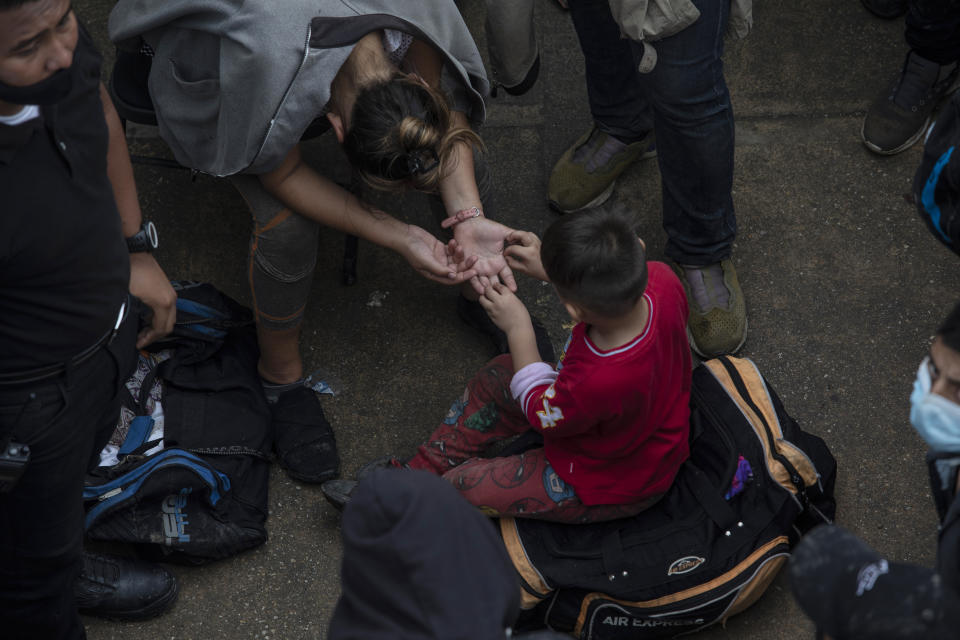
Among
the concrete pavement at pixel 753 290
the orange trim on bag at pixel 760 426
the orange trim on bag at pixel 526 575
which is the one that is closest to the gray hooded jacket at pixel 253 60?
the concrete pavement at pixel 753 290

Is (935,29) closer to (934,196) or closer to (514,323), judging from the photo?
(934,196)

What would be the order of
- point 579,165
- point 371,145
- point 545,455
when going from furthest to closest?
point 579,165 < point 545,455 < point 371,145

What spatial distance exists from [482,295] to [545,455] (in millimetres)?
445

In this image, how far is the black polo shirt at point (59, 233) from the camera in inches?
64.8

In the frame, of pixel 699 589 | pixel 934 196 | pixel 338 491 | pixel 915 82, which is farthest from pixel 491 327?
pixel 915 82

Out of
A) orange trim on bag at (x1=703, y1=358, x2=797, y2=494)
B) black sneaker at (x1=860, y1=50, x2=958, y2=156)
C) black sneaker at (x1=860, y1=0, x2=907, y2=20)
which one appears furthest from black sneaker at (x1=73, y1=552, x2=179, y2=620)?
black sneaker at (x1=860, y1=0, x2=907, y2=20)

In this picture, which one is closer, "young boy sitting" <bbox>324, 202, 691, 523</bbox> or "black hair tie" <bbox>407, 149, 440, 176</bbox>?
"young boy sitting" <bbox>324, 202, 691, 523</bbox>

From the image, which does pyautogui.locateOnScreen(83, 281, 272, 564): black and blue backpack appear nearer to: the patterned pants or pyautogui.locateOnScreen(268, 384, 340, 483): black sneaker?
pyautogui.locateOnScreen(268, 384, 340, 483): black sneaker

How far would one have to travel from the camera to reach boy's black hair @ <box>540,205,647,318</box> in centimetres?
196

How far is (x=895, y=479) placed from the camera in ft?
8.47

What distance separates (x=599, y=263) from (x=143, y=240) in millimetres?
1130

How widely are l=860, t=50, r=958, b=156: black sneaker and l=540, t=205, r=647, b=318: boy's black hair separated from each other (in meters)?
1.58

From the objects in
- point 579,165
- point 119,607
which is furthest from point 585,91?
point 119,607

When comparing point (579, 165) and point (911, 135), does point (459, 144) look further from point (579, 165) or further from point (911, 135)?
point (911, 135)
